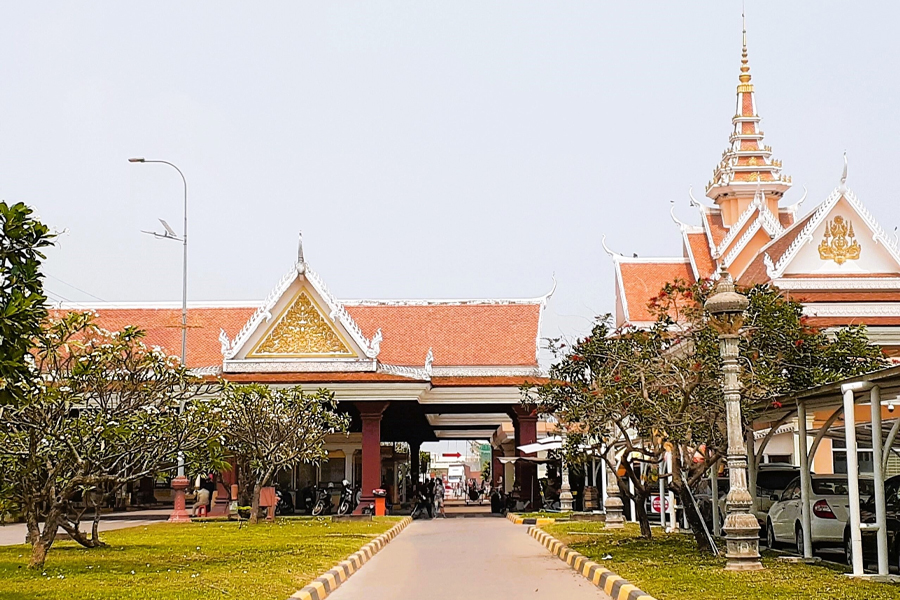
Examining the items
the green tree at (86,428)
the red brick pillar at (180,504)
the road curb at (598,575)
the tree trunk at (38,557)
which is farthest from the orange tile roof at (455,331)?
the tree trunk at (38,557)

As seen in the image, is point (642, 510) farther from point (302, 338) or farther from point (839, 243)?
point (302, 338)

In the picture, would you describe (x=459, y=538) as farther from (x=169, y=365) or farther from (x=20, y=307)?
(x=20, y=307)

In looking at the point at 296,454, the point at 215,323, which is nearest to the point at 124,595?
the point at 296,454

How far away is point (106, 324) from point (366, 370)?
10.2 m

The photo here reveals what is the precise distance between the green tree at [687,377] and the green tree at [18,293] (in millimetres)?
8179

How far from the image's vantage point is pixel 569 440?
18.3m

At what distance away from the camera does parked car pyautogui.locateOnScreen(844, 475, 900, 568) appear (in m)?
12.6

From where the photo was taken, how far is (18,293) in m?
9.87

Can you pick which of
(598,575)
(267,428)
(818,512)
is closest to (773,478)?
(818,512)

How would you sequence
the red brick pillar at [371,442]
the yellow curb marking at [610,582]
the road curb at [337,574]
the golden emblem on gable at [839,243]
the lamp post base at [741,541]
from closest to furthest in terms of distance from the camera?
the road curb at [337,574] → the yellow curb marking at [610,582] → the lamp post base at [741,541] → the golden emblem on gable at [839,243] → the red brick pillar at [371,442]

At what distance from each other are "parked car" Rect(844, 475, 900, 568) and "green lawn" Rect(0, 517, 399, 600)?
6093 millimetres

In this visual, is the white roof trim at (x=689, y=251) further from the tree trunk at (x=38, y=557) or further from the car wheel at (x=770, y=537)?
the tree trunk at (x=38, y=557)

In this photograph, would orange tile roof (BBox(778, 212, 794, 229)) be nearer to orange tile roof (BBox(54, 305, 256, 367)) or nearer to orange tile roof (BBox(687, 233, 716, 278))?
orange tile roof (BBox(687, 233, 716, 278))

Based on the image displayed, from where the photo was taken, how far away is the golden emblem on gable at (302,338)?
106 feet
